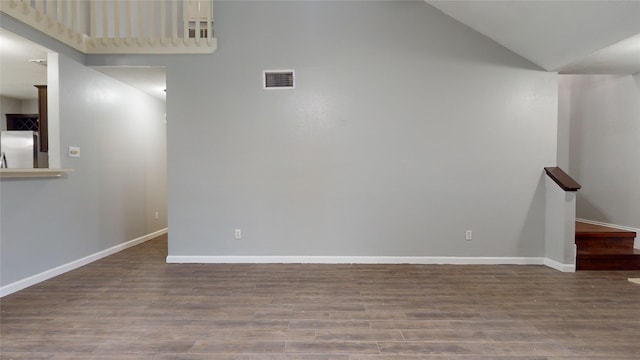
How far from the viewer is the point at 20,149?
4.60 meters

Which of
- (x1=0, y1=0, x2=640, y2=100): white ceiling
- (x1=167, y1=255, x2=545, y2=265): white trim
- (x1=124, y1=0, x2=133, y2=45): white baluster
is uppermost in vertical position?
(x1=124, y1=0, x2=133, y2=45): white baluster

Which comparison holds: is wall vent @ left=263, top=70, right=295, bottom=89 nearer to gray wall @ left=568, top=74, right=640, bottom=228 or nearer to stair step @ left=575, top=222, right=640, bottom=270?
stair step @ left=575, top=222, right=640, bottom=270

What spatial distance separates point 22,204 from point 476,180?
4.93 m

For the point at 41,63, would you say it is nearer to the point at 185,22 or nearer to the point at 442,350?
the point at 185,22

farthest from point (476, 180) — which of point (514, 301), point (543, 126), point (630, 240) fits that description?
point (630, 240)

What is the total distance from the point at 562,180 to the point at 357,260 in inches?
101

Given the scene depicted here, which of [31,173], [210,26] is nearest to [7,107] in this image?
[31,173]

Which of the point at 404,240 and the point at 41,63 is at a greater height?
the point at 41,63

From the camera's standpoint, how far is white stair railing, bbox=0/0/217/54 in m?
3.62

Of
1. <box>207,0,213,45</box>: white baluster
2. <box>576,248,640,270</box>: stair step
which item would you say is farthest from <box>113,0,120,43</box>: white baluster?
<box>576,248,640,270</box>: stair step

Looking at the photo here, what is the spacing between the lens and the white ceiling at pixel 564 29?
Result: 268cm

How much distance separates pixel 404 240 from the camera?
3842mm

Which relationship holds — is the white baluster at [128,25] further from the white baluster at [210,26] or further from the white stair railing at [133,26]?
the white baluster at [210,26]

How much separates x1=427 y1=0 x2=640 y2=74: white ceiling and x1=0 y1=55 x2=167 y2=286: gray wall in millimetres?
4419
